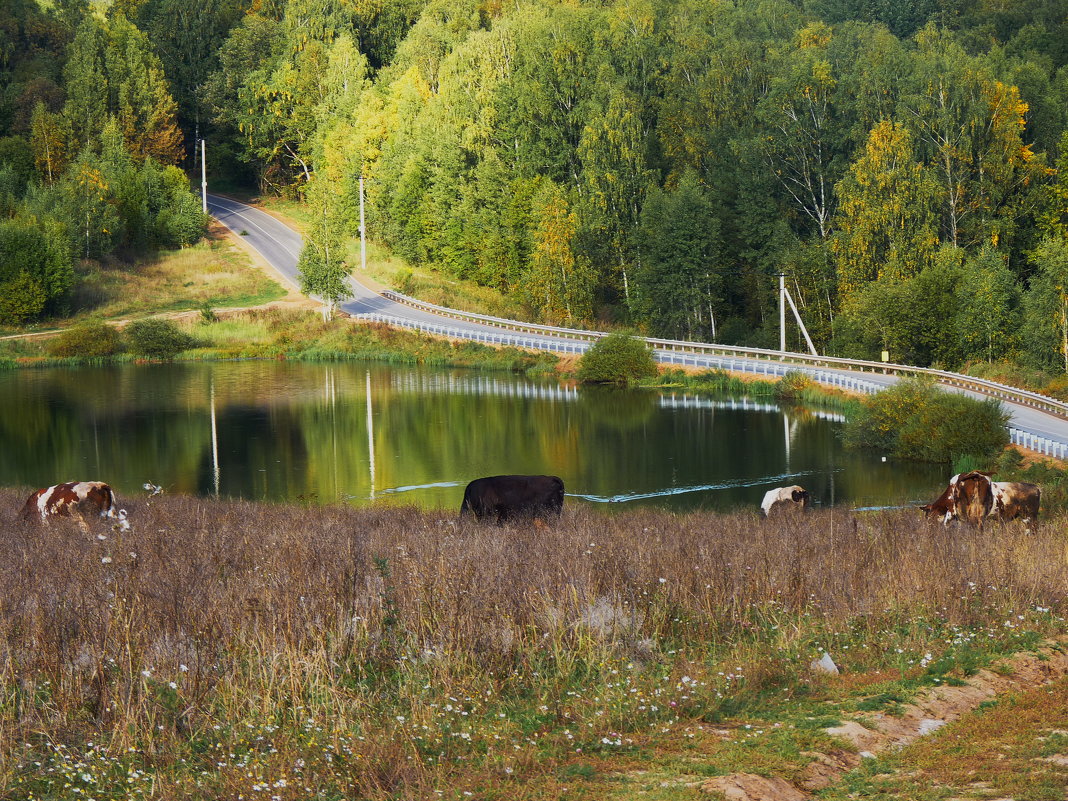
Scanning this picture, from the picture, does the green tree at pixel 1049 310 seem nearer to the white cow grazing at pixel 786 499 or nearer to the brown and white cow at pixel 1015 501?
the white cow grazing at pixel 786 499

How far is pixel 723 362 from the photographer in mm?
56031

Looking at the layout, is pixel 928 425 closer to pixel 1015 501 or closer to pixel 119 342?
pixel 1015 501

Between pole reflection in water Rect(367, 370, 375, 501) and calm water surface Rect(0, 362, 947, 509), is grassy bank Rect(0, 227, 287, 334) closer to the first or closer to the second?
calm water surface Rect(0, 362, 947, 509)

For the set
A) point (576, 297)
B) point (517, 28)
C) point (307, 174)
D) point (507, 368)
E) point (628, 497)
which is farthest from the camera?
point (307, 174)

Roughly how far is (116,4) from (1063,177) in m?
91.7

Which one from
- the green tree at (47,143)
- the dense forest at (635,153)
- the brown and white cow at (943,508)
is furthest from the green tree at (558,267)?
the brown and white cow at (943,508)

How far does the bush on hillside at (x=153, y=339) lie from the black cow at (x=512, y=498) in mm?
51746

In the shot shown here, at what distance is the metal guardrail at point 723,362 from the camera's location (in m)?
35.9

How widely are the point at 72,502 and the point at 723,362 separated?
3889cm

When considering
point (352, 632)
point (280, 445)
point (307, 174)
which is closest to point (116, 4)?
point (307, 174)

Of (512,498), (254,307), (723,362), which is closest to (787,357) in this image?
(723,362)

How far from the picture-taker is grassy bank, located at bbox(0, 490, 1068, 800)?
841cm

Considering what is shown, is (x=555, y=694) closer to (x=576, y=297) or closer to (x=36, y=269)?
(x=576, y=297)

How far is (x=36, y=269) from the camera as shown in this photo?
238 ft
